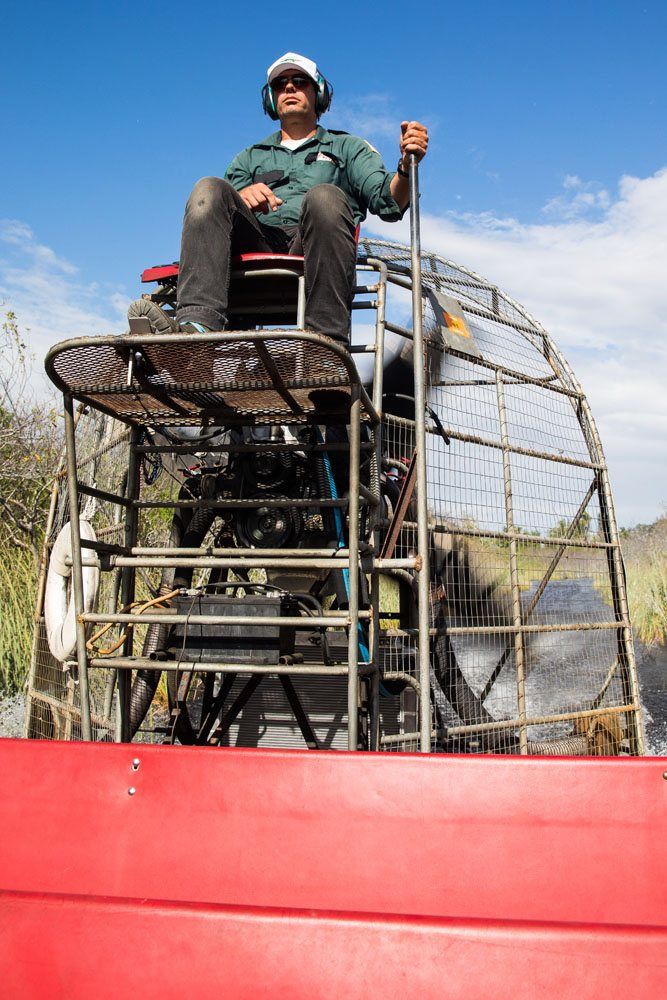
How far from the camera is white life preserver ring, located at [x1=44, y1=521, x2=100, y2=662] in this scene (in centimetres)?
361

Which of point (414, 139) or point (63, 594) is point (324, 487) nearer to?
point (414, 139)

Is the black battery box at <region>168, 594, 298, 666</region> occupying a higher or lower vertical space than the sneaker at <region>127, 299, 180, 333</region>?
lower

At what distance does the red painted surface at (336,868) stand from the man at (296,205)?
1.61 meters

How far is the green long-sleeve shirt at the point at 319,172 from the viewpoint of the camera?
135 inches

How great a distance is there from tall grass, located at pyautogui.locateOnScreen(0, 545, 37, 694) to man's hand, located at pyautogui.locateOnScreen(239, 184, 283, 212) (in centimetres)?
533

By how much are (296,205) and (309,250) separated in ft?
2.23

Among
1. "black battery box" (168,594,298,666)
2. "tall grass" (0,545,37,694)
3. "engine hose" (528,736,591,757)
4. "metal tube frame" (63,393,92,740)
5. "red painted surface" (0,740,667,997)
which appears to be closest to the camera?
"red painted surface" (0,740,667,997)

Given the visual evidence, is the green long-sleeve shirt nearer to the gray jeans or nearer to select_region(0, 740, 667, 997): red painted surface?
the gray jeans

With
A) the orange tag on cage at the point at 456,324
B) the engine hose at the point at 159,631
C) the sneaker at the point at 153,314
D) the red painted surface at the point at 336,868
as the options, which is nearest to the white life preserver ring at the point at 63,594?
the engine hose at the point at 159,631

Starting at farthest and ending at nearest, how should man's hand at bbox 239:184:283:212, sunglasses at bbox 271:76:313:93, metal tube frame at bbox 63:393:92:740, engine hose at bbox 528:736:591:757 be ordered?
1. engine hose at bbox 528:736:591:757
2. sunglasses at bbox 271:76:313:93
3. man's hand at bbox 239:184:283:212
4. metal tube frame at bbox 63:393:92:740

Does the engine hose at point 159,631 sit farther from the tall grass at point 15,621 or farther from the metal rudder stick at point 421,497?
the tall grass at point 15,621

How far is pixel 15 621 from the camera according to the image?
24.5ft

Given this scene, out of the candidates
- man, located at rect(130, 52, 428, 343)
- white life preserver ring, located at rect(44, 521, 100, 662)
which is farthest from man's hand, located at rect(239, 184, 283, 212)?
white life preserver ring, located at rect(44, 521, 100, 662)

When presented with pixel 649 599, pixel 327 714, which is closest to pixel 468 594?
pixel 327 714
